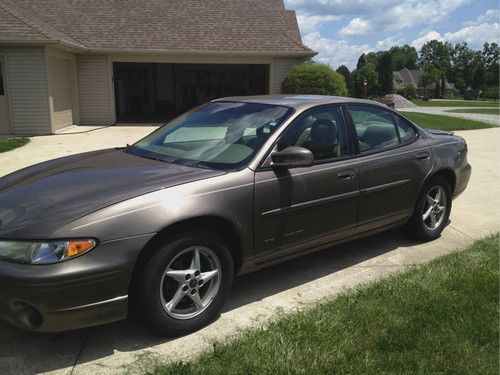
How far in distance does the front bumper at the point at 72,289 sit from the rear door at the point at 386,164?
7.29ft

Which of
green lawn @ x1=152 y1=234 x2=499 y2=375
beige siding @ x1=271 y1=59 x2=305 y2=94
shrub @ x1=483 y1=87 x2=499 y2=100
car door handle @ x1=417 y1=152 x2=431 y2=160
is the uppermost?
beige siding @ x1=271 y1=59 x2=305 y2=94

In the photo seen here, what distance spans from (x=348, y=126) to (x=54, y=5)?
20.4m

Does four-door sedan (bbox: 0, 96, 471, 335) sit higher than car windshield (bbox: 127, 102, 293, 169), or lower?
lower

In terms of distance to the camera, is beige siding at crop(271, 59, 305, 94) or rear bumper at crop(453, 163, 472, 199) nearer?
rear bumper at crop(453, 163, 472, 199)

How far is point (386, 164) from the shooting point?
453 centimetres

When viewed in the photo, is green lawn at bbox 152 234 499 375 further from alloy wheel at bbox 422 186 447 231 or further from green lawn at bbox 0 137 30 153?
green lawn at bbox 0 137 30 153

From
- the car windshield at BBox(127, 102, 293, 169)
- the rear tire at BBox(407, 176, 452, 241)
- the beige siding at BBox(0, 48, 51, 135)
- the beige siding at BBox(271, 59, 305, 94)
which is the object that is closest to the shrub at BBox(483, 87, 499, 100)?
the beige siding at BBox(271, 59, 305, 94)

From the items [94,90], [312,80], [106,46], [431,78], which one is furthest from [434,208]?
[431,78]

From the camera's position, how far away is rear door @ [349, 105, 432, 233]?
14.4 feet

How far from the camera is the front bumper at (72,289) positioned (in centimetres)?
268

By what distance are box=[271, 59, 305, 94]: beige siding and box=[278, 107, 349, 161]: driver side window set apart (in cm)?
1617

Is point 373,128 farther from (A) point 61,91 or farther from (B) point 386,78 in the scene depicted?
(B) point 386,78

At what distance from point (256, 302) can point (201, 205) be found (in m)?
1.05

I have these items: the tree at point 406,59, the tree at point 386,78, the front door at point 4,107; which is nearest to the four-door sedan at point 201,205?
the front door at point 4,107
